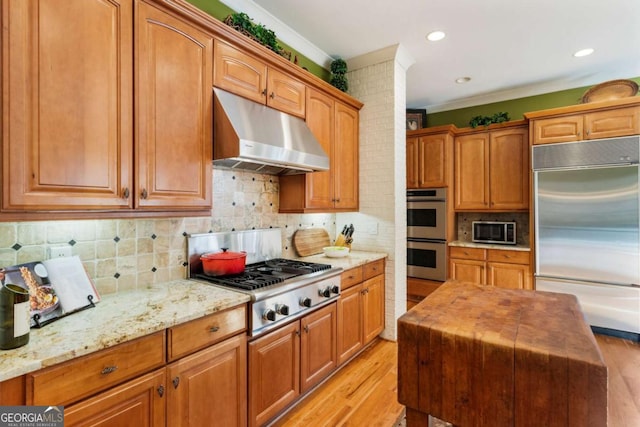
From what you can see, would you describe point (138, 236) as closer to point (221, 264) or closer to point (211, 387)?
point (221, 264)

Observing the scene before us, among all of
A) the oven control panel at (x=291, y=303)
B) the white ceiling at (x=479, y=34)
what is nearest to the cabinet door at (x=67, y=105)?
the oven control panel at (x=291, y=303)

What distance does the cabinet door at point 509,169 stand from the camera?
394 centimetres

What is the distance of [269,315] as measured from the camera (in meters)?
1.77

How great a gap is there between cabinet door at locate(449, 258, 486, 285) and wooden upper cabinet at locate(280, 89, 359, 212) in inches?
74.2

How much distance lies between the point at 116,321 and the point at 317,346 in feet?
4.49

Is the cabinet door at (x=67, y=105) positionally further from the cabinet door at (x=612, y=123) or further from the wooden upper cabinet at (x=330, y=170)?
the cabinet door at (x=612, y=123)

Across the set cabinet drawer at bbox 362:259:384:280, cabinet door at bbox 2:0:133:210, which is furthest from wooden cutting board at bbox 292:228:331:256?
cabinet door at bbox 2:0:133:210

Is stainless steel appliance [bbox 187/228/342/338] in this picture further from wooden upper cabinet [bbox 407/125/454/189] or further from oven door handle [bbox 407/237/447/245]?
wooden upper cabinet [bbox 407/125/454/189]

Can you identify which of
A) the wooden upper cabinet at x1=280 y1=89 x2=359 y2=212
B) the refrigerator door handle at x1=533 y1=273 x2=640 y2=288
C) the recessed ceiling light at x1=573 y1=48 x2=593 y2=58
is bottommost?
the refrigerator door handle at x1=533 y1=273 x2=640 y2=288

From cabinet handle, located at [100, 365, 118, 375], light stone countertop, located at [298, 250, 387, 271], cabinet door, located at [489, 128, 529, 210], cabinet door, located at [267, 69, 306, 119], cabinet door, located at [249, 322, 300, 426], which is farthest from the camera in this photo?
cabinet door, located at [489, 128, 529, 210]

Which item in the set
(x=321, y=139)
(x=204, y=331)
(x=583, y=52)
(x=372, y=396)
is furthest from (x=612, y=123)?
(x=204, y=331)

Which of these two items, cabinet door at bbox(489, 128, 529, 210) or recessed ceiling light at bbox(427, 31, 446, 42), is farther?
cabinet door at bbox(489, 128, 529, 210)

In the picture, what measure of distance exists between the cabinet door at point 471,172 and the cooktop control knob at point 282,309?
11.2 ft

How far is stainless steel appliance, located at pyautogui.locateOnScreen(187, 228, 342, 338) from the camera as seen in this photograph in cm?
177
